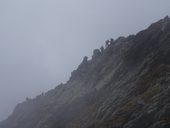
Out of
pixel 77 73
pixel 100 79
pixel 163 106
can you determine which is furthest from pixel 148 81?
pixel 77 73

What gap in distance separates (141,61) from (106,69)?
19.0 meters

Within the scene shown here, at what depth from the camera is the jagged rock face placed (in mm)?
47994

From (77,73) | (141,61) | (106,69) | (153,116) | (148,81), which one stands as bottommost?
(153,116)

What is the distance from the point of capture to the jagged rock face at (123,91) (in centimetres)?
4799

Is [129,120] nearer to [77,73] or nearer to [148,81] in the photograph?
[148,81]

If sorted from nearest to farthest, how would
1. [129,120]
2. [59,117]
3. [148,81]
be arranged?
[129,120]
[148,81]
[59,117]

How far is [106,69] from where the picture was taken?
9081 cm

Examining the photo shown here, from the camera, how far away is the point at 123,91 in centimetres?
6512

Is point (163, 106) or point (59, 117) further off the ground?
point (59, 117)

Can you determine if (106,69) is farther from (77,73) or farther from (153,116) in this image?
(153,116)

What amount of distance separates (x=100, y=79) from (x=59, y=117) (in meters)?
14.6

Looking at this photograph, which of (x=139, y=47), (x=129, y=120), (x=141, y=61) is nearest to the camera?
(x=129, y=120)

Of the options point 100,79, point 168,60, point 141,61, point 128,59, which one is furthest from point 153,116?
point 100,79

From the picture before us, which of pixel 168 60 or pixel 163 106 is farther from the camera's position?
pixel 168 60
